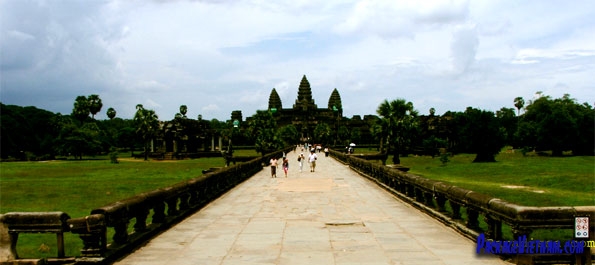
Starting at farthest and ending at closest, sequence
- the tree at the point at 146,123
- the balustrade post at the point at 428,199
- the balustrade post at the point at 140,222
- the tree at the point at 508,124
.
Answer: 1. the tree at the point at 146,123
2. the tree at the point at 508,124
3. the balustrade post at the point at 428,199
4. the balustrade post at the point at 140,222

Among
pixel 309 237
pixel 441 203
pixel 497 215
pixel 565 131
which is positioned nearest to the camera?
pixel 497 215

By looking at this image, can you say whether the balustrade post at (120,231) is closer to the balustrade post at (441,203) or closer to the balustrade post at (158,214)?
the balustrade post at (158,214)

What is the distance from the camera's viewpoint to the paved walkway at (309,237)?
804 centimetres

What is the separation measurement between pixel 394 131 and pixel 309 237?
44.8 meters

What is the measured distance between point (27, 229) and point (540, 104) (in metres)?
93.4

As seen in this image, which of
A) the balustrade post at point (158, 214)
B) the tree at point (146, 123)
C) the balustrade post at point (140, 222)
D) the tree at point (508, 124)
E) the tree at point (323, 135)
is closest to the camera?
the balustrade post at point (140, 222)

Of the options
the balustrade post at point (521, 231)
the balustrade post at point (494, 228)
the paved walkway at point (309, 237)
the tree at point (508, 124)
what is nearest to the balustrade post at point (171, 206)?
the paved walkway at point (309, 237)

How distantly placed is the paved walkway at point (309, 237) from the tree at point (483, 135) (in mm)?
47003

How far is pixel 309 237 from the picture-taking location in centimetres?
982

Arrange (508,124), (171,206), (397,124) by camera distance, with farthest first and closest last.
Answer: (508,124) < (397,124) < (171,206)

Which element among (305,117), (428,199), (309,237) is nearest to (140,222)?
(309,237)

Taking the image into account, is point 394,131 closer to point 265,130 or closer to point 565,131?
point 565,131

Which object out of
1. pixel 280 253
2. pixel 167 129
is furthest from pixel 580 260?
pixel 167 129

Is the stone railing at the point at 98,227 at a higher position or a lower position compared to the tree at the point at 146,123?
lower
